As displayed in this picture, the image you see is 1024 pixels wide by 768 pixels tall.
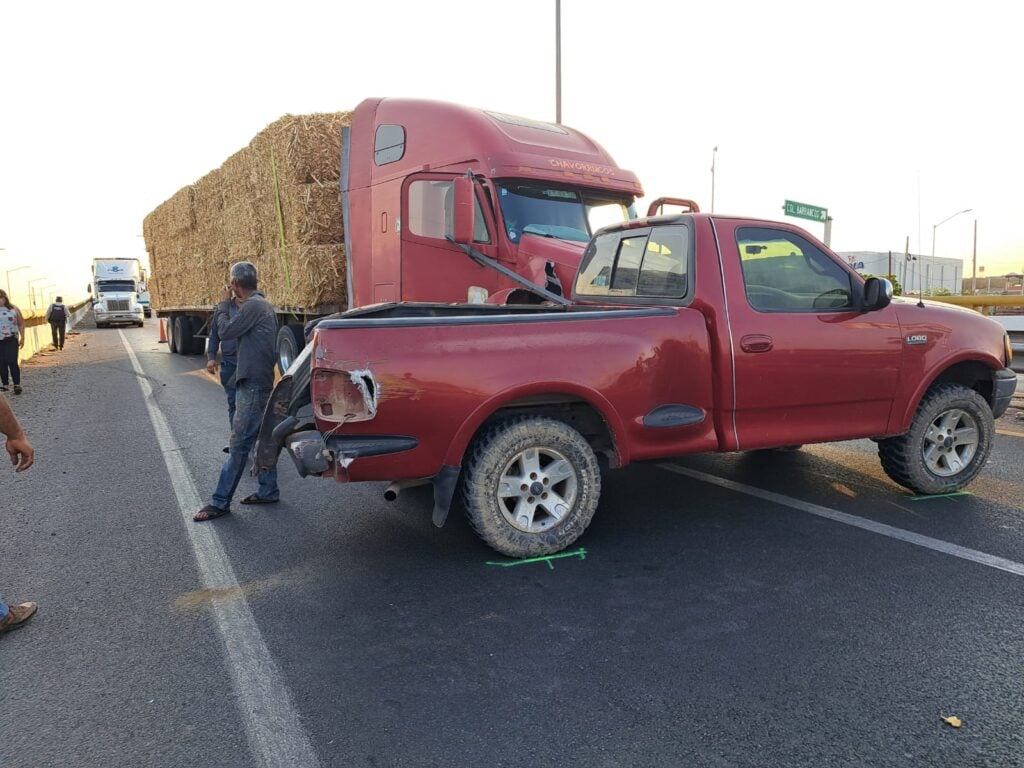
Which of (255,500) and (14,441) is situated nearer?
(14,441)

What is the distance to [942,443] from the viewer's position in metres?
5.12

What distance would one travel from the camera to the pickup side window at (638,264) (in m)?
4.62

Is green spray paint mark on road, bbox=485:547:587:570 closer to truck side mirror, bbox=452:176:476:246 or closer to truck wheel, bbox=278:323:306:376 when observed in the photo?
truck side mirror, bbox=452:176:476:246

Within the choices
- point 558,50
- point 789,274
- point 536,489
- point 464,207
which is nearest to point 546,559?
point 536,489

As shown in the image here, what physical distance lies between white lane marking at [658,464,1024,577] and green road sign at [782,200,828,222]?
16.7 meters

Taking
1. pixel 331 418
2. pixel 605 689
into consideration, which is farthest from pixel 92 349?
pixel 605 689

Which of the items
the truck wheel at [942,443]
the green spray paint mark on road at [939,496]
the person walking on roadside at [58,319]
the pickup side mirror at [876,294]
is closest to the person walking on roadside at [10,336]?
the person walking on roadside at [58,319]

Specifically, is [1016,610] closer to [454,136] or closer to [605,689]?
[605,689]

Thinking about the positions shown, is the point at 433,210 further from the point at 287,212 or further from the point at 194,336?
the point at 194,336

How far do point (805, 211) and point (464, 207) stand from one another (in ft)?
53.7

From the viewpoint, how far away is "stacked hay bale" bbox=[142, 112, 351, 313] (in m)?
10.3

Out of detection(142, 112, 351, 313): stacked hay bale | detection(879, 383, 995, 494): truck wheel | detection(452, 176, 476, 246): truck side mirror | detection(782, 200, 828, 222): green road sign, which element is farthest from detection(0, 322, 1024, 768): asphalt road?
detection(782, 200, 828, 222): green road sign

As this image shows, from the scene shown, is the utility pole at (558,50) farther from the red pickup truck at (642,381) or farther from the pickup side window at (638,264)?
the red pickup truck at (642,381)

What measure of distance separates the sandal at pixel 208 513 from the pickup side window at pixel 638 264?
3166 millimetres
